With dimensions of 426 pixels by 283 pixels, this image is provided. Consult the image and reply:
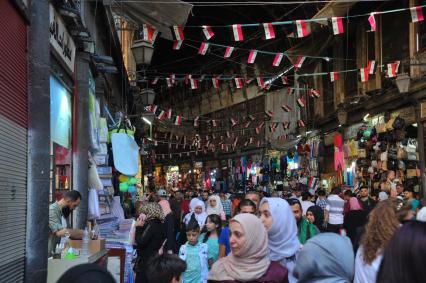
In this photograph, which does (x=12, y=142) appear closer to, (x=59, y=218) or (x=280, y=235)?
(x=59, y=218)

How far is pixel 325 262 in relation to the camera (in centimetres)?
336

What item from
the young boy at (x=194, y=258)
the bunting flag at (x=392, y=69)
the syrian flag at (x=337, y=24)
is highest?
the syrian flag at (x=337, y=24)

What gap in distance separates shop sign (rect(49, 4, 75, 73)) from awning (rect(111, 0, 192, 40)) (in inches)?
59.9

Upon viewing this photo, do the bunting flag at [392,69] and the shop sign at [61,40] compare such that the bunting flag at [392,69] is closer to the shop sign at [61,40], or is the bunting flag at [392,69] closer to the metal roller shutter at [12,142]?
the shop sign at [61,40]

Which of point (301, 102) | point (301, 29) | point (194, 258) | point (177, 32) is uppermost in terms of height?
point (301, 102)

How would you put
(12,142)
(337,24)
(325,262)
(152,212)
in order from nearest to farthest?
(325,262), (12,142), (152,212), (337,24)

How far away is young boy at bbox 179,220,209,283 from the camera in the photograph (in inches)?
274

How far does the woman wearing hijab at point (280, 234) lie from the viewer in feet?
16.0

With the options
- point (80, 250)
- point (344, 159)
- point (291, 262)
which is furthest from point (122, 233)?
point (344, 159)

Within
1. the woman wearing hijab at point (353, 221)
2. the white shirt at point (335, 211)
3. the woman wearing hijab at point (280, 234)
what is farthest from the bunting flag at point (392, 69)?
the woman wearing hijab at point (280, 234)

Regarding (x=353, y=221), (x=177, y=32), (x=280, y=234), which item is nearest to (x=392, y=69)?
(x=177, y=32)

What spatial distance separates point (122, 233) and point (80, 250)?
109 inches

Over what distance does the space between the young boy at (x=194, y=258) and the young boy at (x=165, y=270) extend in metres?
3.07

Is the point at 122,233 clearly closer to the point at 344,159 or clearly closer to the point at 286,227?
the point at 286,227
